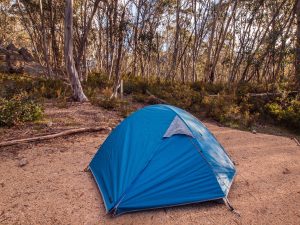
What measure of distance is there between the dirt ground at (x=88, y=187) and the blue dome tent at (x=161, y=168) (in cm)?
16

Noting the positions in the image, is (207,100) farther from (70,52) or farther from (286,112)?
(70,52)

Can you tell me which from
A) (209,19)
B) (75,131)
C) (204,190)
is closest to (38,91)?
(75,131)

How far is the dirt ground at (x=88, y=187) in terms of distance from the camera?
125 inches

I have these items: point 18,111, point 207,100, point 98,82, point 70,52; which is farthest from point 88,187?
point 98,82

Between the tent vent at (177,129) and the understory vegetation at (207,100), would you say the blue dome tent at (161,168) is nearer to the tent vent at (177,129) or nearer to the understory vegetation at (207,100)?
the tent vent at (177,129)

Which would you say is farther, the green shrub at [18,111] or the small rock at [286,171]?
the green shrub at [18,111]

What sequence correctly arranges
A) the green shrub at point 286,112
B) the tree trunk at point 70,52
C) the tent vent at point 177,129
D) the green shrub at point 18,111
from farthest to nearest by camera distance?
the green shrub at point 286,112, the tree trunk at point 70,52, the green shrub at point 18,111, the tent vent at point 177,129

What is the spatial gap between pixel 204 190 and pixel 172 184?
450mm

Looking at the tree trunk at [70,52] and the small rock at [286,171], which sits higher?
the tree trunk at [70,52]

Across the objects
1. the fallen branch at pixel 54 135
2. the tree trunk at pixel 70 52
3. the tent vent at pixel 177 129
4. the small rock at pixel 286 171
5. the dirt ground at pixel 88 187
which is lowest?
the small rock at pixel 286 171

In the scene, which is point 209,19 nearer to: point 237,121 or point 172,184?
point 237,121

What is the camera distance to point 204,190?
3.47 metres

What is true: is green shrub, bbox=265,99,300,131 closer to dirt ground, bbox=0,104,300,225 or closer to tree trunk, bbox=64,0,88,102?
dirt ground, bbox=0,104,300,225

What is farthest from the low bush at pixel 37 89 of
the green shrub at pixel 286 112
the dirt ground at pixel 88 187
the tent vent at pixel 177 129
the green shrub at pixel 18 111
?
the green shrub at pixel 286 112
